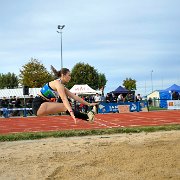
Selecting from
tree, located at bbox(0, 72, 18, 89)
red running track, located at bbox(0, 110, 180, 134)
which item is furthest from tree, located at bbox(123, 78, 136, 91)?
red running track, located at bbox(0, 110, 180, 134)

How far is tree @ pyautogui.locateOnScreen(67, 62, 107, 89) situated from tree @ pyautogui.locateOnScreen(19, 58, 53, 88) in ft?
50.6

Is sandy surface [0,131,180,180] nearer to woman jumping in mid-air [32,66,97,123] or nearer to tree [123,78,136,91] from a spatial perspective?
woman jumping in mid-air [32,66,97,123]

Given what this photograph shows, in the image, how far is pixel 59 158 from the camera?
9055 mm

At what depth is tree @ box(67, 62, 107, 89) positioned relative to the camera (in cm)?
7619

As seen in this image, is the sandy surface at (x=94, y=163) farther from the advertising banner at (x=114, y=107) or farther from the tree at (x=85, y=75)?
the tree at (x=85, y=75)

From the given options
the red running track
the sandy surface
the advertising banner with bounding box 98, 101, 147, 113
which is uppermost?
the advertising banner with bounding box 98, 101, 147, 113

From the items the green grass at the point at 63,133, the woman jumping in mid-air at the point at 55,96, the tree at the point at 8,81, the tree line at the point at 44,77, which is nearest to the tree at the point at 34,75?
the tree line at the point at 44,77

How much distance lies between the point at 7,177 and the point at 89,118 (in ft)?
6.77

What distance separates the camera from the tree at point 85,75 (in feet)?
250

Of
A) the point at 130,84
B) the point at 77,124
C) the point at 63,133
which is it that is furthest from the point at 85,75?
the point at 63,133

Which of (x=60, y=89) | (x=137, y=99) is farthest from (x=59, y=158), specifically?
(x=137, y=99)

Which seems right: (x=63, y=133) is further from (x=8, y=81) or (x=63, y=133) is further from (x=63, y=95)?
(x=8, y=81)

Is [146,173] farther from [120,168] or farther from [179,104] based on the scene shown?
[179,104]

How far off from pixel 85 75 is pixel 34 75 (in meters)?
18.6
